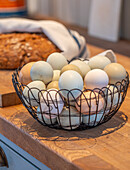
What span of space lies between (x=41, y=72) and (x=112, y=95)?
0.17 m

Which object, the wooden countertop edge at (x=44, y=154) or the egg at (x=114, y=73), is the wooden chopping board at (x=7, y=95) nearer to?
the wooden countertop edge at (x=44, y=154)

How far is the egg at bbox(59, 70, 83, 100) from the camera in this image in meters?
0.71

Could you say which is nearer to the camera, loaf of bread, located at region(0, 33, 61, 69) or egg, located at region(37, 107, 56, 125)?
egg, located at region(37, 107, 56, 125)

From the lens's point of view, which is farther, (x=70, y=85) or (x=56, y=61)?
(x=56, y=61)

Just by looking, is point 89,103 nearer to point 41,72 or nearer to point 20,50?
point 41,72

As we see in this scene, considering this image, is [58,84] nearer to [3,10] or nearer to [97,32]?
[97,32]

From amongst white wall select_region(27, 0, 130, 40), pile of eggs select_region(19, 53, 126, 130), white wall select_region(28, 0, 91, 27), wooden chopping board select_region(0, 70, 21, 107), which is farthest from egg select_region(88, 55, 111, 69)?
white wall select_region(28, 0, 91, 27)

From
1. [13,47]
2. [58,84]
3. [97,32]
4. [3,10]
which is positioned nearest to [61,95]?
[58,84]

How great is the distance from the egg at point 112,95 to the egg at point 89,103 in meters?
0.03

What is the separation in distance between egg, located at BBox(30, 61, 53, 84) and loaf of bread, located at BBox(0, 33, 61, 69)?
0.45m

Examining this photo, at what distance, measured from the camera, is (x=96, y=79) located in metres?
0.73

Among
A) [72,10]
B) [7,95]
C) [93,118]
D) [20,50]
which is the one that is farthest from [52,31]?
[72,10]

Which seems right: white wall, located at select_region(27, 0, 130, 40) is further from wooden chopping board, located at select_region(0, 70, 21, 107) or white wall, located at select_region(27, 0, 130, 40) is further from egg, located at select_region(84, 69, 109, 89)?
egg, located at select_region(84, 69, 109, 89)

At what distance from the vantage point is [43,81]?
789 mm
